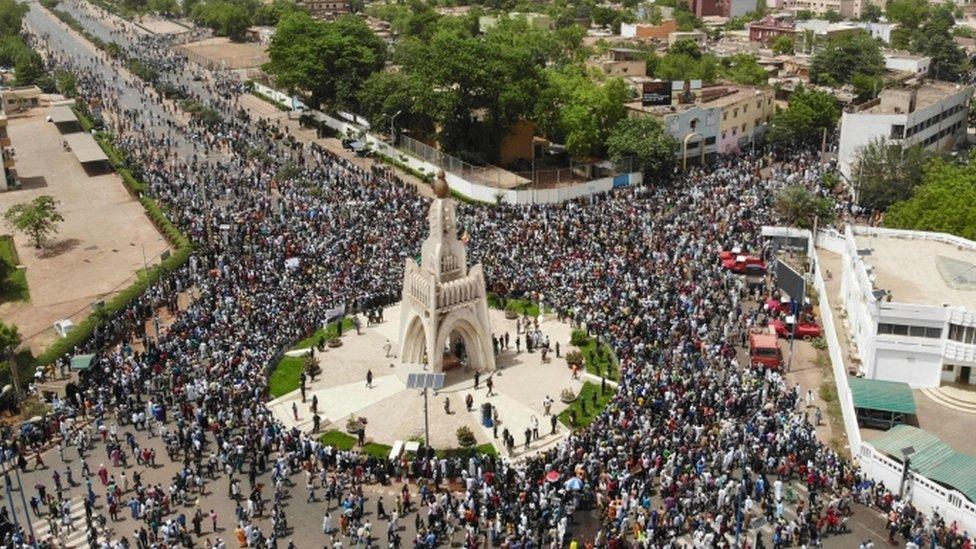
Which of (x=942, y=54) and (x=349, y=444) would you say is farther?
(x=942, y=54)

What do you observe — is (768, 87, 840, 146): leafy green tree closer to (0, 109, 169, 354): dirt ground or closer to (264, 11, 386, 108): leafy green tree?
(264, 11, 386, 108): leafy green tree

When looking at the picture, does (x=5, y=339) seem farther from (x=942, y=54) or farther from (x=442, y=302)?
(x=942, y=54)

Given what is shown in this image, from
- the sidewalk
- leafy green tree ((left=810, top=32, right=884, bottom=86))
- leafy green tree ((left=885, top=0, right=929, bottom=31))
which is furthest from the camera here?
leafy green tree ((left=885, top=0, right=929, bottom=31))

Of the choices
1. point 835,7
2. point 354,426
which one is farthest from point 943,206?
point 835,7

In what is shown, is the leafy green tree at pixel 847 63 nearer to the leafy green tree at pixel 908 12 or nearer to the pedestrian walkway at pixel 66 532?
the leafy green tree at pixel 908 12

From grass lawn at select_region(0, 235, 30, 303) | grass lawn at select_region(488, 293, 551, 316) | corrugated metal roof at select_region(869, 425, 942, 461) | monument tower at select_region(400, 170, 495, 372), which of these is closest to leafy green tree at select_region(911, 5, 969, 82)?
grass lawn at select_region(488, 293, 551, 316)

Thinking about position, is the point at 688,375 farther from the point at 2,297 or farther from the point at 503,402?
the point at 2,297

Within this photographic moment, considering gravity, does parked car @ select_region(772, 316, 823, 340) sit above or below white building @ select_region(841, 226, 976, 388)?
below
